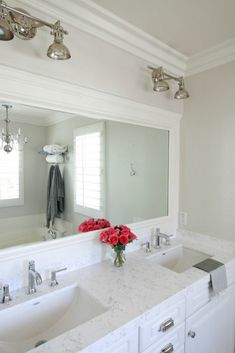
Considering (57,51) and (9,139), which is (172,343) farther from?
(57,51)

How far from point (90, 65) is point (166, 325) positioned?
1.58 meters

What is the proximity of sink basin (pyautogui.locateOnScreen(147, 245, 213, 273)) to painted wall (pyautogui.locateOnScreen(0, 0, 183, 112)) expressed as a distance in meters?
1.25

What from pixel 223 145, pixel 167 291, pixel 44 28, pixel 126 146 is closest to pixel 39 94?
pixel 44 28

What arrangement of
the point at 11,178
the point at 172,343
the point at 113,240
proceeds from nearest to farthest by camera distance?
the point at 172,343 < the point at 11,178 < the point at 113,240

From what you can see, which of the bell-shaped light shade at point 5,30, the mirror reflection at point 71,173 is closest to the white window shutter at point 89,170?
the mirror reflection at point 71,173

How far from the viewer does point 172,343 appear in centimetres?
119

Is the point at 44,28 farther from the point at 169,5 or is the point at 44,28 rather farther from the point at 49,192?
the point at 49,192

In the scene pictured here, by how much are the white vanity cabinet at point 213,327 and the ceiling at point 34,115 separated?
1.43 m

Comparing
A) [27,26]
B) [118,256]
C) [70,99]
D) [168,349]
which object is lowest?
[168,349]

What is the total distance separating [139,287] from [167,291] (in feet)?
0.50

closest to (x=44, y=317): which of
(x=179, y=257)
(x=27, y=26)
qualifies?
(x=179, y=257)

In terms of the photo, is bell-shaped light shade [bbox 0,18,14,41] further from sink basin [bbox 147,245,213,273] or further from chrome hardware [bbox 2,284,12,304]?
sink basin [bbox 147,245,213,273]

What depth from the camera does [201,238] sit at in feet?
6.43

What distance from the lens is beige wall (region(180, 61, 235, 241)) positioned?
1.78 metres
